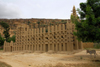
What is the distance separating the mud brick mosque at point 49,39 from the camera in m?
13.1

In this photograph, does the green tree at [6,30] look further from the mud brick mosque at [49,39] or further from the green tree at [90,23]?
the green tree at [90,23]

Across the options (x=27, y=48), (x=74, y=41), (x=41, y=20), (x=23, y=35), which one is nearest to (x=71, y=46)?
(x=74, y=41)

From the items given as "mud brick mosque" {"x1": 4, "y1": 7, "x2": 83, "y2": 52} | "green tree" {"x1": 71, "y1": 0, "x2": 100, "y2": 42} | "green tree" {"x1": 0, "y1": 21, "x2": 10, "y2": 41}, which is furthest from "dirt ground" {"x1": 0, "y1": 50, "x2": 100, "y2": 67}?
"green tree" {"x1": 0, "y1": 21, "x2": 10, "y2": 41}

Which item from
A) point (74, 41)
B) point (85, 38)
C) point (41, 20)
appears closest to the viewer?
point (85, 38)

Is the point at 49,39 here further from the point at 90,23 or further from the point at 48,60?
the point at 90,23

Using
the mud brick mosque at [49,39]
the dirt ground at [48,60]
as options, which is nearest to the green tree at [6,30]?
the mud brick mosque at [49,39]

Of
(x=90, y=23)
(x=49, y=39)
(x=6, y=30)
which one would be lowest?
(x=49, y=39)

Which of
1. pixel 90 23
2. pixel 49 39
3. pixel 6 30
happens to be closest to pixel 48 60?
pixel 90 23

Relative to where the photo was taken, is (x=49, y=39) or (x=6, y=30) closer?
(x=49, y=39)

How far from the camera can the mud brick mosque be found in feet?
43.1

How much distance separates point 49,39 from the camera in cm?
1452

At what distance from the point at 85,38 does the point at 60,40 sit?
15.6 feet

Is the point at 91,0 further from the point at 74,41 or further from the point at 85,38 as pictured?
the point at 74,41

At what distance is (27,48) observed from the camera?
17.2 m
